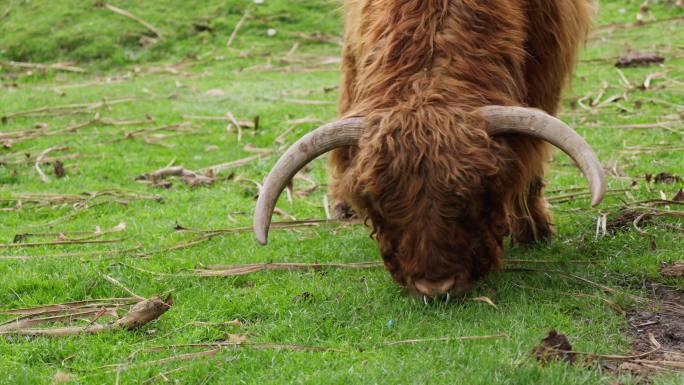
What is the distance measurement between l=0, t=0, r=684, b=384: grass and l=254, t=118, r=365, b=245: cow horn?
2.08 feet

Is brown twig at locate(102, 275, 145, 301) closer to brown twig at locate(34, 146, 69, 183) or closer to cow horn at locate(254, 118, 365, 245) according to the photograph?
cow horn at locate(254, 118, 365, 245)

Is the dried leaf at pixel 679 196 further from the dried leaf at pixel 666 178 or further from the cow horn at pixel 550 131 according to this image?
the cow horn at pixel 550 131

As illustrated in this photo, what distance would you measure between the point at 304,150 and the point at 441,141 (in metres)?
0.66

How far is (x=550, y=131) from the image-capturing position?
3.70m

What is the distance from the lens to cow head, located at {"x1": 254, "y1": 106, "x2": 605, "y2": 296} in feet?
12.2

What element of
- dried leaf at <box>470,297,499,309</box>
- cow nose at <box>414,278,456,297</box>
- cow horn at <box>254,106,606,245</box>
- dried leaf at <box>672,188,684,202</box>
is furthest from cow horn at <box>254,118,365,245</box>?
dried leaf at <box>672,188,684,202</box>

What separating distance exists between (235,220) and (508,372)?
3.31 metres

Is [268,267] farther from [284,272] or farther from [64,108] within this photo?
[64,108]

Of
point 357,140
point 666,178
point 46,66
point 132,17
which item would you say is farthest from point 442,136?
point 132,17

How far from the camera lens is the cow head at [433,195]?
12.2 feet

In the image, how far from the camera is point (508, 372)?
10.6ft

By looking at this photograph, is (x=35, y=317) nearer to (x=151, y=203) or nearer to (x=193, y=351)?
(x=193, y=351)

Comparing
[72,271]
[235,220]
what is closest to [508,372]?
[72,271]

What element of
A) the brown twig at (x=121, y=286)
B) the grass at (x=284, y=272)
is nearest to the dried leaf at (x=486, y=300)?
the grass at (x=284, y=272)
